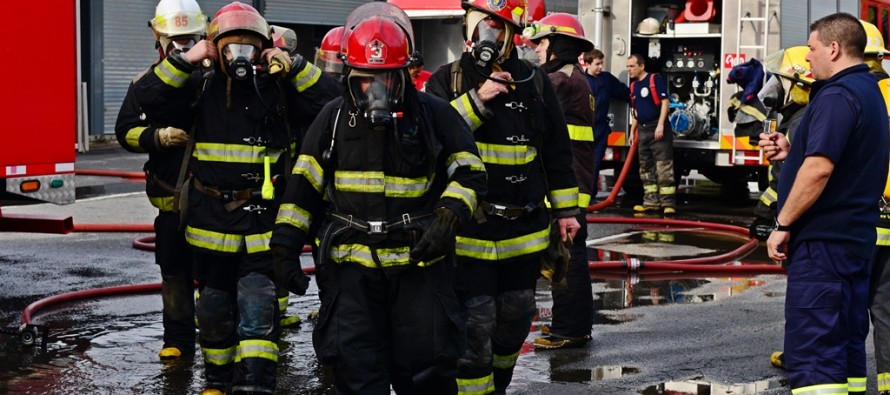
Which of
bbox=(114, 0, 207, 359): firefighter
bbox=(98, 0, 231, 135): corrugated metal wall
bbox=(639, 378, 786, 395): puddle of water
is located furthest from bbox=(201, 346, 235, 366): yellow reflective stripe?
bbox=(98, 0, 231, 135): corrugated metal wall

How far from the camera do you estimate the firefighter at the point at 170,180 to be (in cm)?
704

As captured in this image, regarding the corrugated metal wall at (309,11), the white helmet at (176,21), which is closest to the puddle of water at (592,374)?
the white helmet at (176,21)

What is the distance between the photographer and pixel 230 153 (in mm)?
6293

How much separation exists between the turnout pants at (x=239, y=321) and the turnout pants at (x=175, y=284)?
2.31 ft

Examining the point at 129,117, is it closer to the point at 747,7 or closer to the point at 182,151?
the point at 182,151

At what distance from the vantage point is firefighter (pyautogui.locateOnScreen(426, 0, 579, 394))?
19.5ft

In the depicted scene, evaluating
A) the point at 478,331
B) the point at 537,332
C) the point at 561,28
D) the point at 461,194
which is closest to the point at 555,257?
the point at 478,331

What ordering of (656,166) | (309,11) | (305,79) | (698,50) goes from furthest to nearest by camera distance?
(309,11)
(698,50)
(656,166)
(305,79)

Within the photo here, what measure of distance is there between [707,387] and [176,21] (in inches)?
126

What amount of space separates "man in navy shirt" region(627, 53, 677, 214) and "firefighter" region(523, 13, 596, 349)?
19.5 ft

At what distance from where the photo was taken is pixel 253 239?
623 centimetres

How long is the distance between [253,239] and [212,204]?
25cm

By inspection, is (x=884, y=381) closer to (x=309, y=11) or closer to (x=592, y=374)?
(x=592, y=374)

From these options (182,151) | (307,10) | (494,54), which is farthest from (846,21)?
(307,10)
